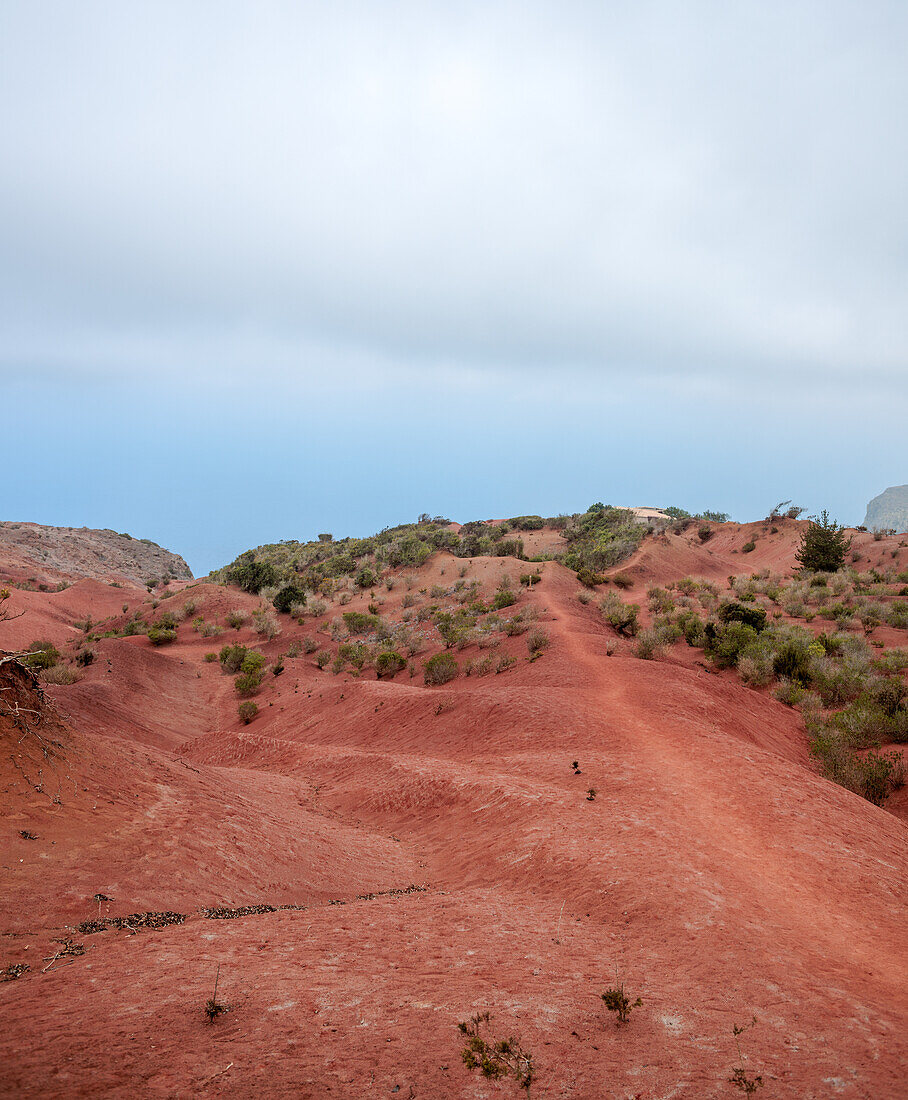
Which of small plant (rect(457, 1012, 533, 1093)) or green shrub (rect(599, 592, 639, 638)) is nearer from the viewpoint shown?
small plant (rect(457, 1012, 533, 1093))

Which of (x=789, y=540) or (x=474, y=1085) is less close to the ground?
(x=789, y=540)

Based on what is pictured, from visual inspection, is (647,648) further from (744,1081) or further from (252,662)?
(744,1081)

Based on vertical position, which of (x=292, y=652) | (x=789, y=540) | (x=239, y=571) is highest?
(x=789, y=540)

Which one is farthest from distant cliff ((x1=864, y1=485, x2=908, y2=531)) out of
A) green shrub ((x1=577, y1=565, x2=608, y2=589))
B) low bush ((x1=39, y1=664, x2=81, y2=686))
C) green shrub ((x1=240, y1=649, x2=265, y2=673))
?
low bush ((x1=39, y1=664, x2=81, y2=686))

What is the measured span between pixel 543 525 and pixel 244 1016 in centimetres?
5608

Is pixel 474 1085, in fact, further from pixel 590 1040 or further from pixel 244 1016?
pixel 244 1016

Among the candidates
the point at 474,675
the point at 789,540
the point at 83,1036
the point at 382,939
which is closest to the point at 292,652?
the point at 474,675

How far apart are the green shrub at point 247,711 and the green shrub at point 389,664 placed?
15.3 ft

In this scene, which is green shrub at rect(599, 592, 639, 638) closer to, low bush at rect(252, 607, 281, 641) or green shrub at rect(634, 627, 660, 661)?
green shrub at rect(634, 627, 660, 661)

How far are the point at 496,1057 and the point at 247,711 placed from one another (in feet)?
59.9

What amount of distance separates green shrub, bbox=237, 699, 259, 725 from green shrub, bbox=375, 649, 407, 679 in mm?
4664

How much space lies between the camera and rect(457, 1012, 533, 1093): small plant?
3.49 m

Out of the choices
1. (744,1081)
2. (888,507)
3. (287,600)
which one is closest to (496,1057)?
(744,1081)

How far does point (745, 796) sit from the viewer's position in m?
9.98
